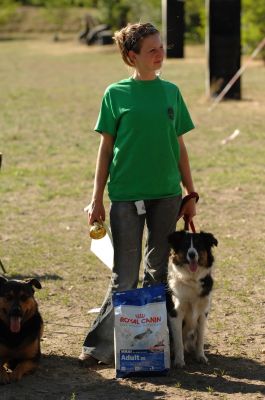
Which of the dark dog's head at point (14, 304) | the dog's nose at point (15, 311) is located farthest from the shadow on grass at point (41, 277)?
the dog's nose at point (15, 311)

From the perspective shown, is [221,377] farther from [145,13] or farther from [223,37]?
[145,13]

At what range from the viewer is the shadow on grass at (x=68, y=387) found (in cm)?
540

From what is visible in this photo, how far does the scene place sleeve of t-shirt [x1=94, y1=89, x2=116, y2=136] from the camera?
5531 mm

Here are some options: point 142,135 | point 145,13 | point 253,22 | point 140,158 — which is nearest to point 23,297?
point 140,158

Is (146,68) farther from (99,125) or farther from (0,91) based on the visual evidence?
(0,91)

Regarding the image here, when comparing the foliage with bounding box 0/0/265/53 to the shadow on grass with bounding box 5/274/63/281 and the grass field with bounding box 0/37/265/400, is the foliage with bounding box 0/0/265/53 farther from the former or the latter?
the shadow on grass with bounding box 5/274/63/281

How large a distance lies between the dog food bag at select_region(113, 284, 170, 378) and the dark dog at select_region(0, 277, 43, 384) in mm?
523

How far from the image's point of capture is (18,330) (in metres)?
5.57

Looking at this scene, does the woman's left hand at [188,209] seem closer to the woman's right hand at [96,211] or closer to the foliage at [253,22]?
the woman's right hand at [96,211]

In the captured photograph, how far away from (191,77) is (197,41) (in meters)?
17.6

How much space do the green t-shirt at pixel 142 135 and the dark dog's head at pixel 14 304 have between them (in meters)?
0.80

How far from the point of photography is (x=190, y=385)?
18.2ft

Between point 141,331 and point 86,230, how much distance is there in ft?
15.7

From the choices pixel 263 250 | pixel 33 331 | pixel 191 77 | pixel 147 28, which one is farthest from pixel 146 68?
pixel 191 77
